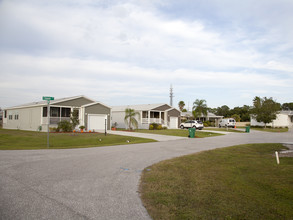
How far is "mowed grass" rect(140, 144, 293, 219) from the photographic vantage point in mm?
4762

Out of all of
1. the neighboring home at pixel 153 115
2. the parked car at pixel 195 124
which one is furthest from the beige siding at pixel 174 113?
the parked car at pixel 195 124

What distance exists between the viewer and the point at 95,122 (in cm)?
3247

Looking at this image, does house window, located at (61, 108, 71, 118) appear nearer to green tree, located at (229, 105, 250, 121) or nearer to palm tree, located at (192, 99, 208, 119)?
palm tree, located at (192, 99, 208, 119)

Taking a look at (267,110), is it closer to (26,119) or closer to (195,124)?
(195,124)

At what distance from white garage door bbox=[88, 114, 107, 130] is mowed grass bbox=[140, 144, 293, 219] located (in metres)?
23.6

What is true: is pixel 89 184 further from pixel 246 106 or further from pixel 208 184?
pixel 246 106

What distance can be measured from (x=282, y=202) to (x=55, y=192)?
200 inches

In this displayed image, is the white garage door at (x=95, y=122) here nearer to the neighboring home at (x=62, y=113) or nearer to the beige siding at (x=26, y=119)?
the neighboring home at (x=62, y=113)

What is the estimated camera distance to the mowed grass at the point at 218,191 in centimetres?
476

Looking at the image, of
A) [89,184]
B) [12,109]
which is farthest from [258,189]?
[12,109]

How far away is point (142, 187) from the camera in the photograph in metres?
6.61

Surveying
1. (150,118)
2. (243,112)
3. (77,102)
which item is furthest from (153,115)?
(243,112)

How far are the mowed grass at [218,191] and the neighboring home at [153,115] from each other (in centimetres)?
2950

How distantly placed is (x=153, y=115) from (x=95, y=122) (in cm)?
1336
